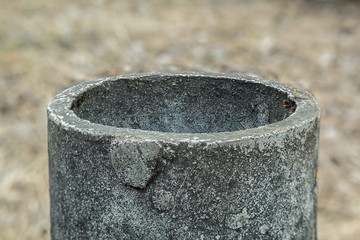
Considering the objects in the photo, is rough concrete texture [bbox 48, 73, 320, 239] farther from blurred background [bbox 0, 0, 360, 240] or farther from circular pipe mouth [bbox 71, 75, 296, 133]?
blurred background [bbox 0, 0, 360, 240]

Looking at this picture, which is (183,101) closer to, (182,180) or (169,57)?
(182,180)

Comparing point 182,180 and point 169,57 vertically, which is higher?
point 182,180

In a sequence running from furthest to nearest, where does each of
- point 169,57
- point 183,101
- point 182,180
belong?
point 169,57, point 183,101, point 182,180

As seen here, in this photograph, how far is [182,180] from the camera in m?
1.62

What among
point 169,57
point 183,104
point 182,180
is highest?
point 182,180

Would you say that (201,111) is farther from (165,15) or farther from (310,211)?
(165,15)

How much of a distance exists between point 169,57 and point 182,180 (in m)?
4.35

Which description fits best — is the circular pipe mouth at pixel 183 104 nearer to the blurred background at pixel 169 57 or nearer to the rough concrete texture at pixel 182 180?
the rough concrete texture at pixel 182 180

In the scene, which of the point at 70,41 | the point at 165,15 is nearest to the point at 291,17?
the point at 165,15

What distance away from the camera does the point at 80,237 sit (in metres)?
1.80

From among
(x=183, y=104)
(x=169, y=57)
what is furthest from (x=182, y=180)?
(x=169, y=57)

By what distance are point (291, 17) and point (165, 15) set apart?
1.94 m

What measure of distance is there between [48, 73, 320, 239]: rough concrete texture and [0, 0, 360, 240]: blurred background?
1.27 m

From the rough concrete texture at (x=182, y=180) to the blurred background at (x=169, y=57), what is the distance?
1266 mm
